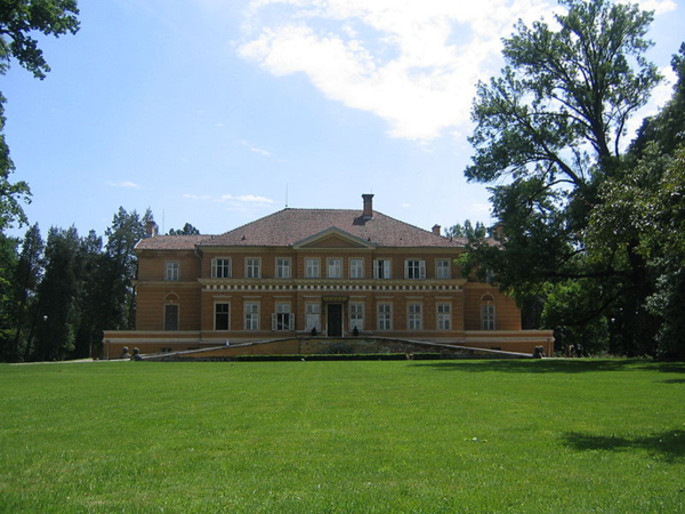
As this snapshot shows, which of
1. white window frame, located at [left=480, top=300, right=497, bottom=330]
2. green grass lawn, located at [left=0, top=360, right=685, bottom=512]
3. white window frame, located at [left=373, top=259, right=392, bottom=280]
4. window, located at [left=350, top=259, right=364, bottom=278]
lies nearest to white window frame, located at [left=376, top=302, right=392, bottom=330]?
white window frame, located at [left=373, top=259, right=392, bottom=280]

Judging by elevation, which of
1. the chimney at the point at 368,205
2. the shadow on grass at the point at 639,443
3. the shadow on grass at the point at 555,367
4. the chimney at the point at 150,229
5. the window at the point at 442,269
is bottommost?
the shadow on grass at the point at 555,367

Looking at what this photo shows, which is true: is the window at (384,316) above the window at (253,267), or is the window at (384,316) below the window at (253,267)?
below

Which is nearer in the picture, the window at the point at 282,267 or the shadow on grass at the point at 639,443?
the shadow on grass at the point at 639,443

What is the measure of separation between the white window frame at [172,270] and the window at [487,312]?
24457 mm

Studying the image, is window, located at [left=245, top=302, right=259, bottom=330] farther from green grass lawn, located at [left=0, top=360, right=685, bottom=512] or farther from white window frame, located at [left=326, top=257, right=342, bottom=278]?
green grass lawn, located at [left=0, top=360, right=685, bottom=512]

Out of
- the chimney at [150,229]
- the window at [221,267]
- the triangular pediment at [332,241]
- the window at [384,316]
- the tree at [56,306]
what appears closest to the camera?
the triangular pediment at [332,241]

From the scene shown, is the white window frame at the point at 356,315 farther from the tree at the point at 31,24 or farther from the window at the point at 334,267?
the tree at the point at 31,24

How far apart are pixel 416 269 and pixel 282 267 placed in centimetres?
1035

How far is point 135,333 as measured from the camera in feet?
160

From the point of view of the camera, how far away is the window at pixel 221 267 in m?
50.5

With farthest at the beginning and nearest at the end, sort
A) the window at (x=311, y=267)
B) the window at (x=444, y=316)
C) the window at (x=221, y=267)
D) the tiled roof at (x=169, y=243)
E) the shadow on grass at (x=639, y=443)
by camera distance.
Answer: the tiled roof at (x=169, y=243), the window at (x=444, y=316), the window at (x=311, y=267), the window at (x=221, y=267), the shadow on grass at (x=639, y=443)

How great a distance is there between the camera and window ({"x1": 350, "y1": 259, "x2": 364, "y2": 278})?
167 ft

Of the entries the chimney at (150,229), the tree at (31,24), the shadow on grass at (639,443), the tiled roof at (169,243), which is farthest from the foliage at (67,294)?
the shadow on grass at (639,443)

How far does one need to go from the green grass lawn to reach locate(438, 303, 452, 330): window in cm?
3603
